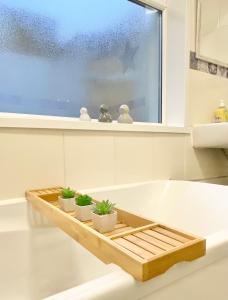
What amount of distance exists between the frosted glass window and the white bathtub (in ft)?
1.59

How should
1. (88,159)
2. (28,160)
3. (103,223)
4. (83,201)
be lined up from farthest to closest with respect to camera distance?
(88,159) < (28,160) < (83,201) < (103,223)

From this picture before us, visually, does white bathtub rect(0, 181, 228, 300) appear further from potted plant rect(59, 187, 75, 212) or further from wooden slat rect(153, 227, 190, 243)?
potted plant rect(59, 187, 75, 212)

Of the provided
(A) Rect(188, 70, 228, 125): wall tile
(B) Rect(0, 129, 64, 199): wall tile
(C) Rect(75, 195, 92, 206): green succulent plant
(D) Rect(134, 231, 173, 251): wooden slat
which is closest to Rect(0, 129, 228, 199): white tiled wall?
(B) Rect(0, 129, 64, 199): wall tile

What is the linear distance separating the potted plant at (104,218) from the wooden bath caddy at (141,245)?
0.06ft

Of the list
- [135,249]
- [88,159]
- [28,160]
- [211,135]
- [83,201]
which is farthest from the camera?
[211,135]

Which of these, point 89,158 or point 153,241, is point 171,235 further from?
point 89,158

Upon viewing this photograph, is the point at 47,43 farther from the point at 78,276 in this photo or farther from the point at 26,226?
the point at 78,276

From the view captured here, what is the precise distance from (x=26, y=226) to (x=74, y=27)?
998 mm

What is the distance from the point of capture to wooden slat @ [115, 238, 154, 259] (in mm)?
447

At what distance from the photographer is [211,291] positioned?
560 millimetres

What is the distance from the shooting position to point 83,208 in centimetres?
71

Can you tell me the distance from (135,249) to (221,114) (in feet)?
4.58

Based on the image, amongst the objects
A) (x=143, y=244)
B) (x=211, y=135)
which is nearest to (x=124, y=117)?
(x=211, y=135)

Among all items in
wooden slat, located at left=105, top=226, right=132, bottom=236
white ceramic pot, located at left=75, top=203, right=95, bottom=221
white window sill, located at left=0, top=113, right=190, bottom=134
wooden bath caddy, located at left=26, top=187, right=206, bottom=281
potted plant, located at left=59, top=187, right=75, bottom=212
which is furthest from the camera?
white window sill, located at left=0, top=113, right=190, bottom=134
